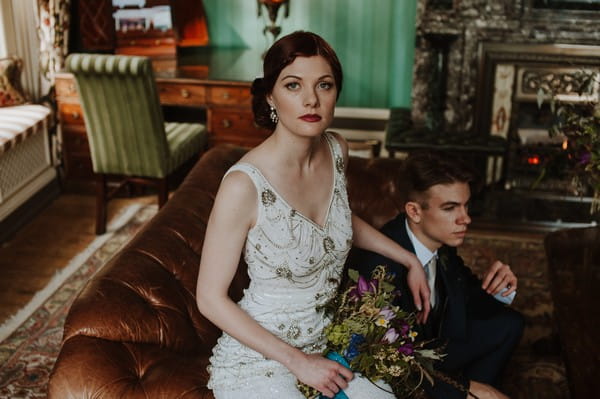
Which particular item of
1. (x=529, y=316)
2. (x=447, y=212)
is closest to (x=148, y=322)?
(x=447, y=212)

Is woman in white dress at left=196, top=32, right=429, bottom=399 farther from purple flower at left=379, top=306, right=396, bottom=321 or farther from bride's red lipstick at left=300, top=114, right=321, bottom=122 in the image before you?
purple flower at left=379, top=306, right=396, bottom=321

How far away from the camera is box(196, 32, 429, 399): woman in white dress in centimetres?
187

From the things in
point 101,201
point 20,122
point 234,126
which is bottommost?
point 101,201

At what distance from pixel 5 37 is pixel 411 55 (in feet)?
8.64

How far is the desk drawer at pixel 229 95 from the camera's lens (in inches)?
187

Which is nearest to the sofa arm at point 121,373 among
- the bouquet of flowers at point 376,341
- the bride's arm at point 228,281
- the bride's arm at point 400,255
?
the bride's arm at point 228,281

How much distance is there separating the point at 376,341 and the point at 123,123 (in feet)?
9.01

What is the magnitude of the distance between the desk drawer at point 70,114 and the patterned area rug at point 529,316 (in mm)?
2466

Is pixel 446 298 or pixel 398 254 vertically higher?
pixel 398 254

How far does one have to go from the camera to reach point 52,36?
15.9ft

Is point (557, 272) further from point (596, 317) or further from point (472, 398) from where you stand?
point (472, 398)

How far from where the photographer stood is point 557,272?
265 cm

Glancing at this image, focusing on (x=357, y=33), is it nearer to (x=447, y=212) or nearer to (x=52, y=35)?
(x=52, y=35)

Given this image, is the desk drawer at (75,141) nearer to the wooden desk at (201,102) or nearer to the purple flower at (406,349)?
the wooden desk at (201,102)
